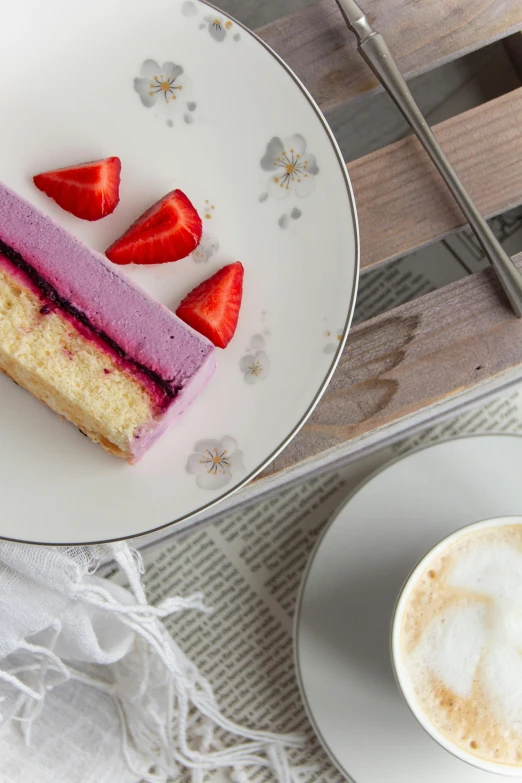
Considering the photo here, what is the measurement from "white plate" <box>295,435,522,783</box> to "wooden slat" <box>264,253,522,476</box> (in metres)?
0.13

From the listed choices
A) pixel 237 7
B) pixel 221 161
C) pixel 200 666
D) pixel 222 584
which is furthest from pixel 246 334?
pixel 237 7

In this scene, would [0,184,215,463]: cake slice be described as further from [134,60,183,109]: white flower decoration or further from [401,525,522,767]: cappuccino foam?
[401,525,522,767]: cappuccino foam

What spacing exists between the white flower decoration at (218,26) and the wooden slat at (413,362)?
1.26 feet

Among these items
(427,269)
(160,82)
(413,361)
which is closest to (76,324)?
(160,82)

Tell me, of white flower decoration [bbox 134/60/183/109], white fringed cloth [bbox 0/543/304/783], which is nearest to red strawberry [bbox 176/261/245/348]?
white flower decoration [bbox 134/60/183/109]

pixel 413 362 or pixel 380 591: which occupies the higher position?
pixel 413 362

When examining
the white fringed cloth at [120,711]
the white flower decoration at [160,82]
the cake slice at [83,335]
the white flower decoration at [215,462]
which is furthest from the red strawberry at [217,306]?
the white fringed cloth at [120,711]

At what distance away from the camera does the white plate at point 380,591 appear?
1001 mm

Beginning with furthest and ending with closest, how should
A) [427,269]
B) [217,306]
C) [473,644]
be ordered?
[427,269], [473,644], [217,306]

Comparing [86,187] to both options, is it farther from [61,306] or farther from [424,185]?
[424,185]

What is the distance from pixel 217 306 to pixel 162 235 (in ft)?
0.34

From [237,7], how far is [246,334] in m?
0.76

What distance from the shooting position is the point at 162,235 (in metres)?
0.84

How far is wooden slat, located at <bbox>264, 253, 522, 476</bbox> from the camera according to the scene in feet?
2.98
